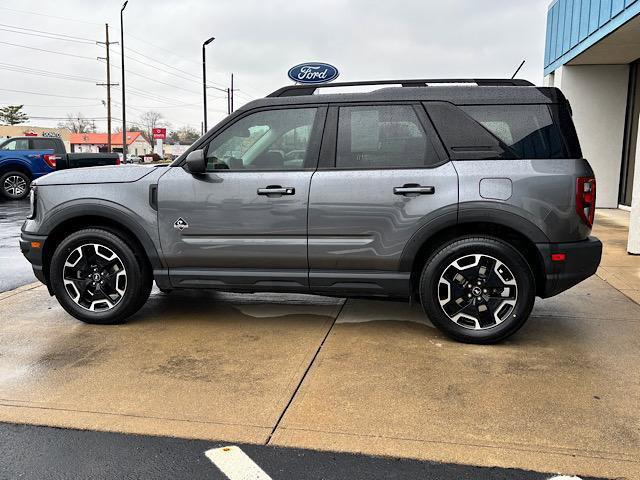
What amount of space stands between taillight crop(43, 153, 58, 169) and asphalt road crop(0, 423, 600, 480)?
15272 millimetres

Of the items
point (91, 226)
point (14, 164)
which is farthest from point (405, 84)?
point (14, 164)

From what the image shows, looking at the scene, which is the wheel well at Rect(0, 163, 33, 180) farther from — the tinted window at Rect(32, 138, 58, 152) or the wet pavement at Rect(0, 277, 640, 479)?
the wet pavement at Rect(0, 277, 640, 479)

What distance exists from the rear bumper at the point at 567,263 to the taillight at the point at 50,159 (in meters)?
15.7

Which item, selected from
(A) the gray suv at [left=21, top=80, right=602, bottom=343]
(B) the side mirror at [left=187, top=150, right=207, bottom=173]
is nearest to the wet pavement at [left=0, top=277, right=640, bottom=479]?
(A) the gray suv at [left=21, top=80, right=602, bottom=343]

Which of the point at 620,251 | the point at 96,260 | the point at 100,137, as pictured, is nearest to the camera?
the point at 96,260

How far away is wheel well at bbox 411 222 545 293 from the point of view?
13.8ft

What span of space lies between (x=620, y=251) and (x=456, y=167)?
17.1 ft

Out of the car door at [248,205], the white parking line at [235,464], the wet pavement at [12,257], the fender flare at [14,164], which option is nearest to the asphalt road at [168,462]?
the white parking line at [235,464]

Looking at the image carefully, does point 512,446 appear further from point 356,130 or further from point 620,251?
point 620,251

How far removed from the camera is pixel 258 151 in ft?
Answer: 14.7

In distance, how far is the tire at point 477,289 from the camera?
161 inches

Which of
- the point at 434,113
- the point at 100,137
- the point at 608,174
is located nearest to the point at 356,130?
the point at 434,113

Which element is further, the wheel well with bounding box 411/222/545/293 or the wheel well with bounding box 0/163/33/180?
the wheel well with bounding box 0/163/33/180

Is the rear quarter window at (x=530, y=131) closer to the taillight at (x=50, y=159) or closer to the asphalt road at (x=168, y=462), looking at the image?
the asphalt road at (x=168, y=462)
